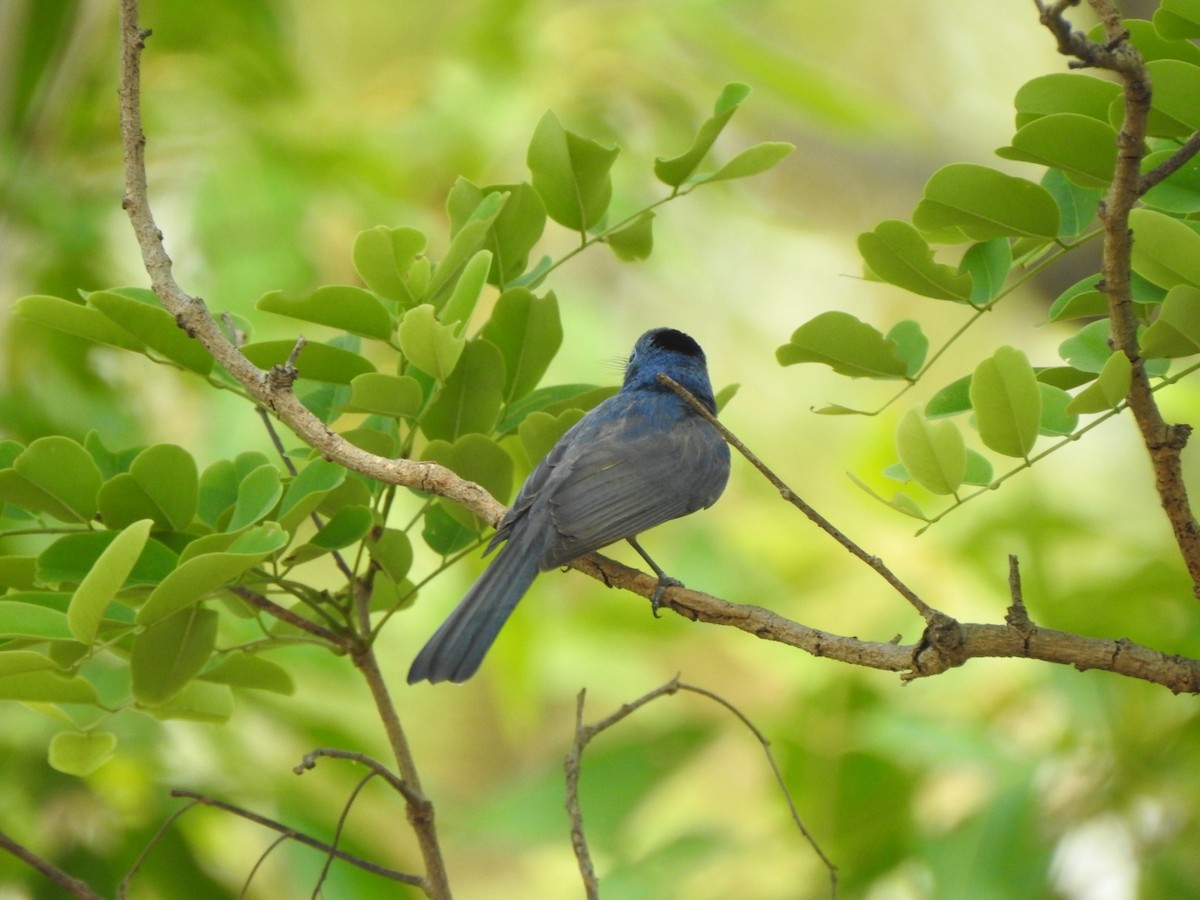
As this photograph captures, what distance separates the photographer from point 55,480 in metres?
1.63

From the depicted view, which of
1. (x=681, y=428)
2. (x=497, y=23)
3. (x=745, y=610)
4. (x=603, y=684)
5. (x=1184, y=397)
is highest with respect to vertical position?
(x=497, y=23)

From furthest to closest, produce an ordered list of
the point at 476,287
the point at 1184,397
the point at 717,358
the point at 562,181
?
the point at 717,358
the point at 1184,397
the point at 562,181
the point at 476,287

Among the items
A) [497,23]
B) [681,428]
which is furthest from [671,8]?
[681,428]

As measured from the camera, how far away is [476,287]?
1.67m

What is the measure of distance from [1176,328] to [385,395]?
3.34 ft

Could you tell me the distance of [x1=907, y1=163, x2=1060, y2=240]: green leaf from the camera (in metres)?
1.51

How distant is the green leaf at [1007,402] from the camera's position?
140 centimetres

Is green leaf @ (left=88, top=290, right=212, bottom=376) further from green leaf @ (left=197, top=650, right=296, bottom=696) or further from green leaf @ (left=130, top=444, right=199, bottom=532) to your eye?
green leaf @ (left=197, top=650, right=296, bottom=696)

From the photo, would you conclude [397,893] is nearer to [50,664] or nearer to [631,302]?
[50,664]

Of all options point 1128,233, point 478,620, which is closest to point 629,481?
point 478,620

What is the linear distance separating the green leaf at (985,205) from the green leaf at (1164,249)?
0.68 ft

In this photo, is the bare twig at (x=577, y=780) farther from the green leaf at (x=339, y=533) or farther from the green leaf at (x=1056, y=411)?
the green leaf at (x=1056, y=411)

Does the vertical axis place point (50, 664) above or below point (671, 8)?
below

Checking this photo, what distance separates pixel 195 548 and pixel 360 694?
220 cm
